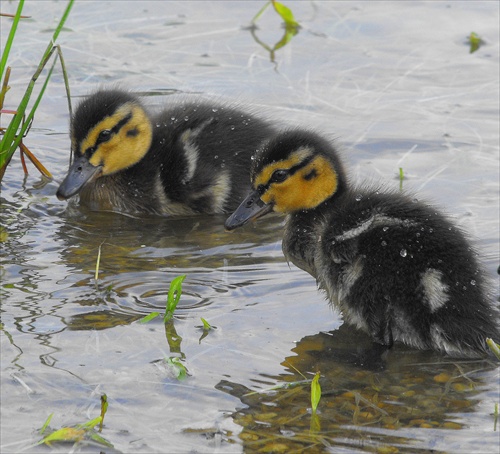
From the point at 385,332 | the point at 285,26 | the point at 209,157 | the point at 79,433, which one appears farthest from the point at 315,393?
the point at 285,26

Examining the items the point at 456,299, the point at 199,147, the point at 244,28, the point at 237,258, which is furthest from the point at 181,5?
the point at 456,299

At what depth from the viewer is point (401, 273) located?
3881 millimetres

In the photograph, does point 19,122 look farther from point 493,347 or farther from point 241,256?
point 493,347

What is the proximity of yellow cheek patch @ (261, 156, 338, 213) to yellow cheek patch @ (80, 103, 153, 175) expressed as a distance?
1.24 metres

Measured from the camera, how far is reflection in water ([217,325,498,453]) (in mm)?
3367

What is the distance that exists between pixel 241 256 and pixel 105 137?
101cm

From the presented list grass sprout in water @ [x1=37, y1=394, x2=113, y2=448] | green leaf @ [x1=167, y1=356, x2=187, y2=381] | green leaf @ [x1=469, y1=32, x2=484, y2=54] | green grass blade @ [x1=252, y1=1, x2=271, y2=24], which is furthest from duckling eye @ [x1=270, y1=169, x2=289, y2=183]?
green leaf @ [x1=469, y1=32, x2=484, y2=54]

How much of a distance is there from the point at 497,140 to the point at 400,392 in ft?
8.37

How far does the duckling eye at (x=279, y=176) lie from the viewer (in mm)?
4402

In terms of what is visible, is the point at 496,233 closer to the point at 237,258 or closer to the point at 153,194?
the point at 237,258

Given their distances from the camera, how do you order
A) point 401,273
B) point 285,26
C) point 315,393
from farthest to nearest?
point 285,26 < point 401,273 < point 315,393

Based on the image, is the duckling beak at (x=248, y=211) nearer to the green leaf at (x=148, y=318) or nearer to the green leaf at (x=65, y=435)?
the green leaf at (x=148, y=318)

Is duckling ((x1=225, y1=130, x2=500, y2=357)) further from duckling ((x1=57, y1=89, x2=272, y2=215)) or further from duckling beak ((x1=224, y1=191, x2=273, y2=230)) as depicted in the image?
duckling ((x1=57, y1=89, x2=272, y2=215))

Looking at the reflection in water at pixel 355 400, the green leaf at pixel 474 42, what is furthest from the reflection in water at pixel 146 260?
the green leaf at pixel 474 42
